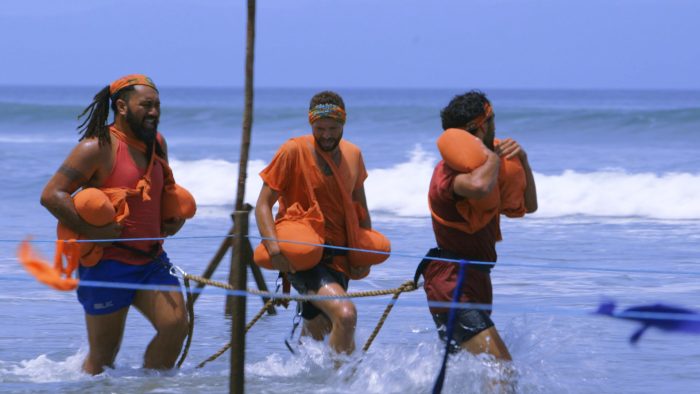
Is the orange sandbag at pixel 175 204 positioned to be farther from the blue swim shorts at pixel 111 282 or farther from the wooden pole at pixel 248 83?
the wooden pole at pixel 248 83

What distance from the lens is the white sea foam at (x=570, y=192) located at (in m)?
16.6

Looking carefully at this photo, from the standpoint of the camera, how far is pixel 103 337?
5.64 m

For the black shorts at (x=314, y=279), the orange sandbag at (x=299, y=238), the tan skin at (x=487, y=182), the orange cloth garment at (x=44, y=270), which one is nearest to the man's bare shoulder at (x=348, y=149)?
the orange sandbag at (x=299, y=238)

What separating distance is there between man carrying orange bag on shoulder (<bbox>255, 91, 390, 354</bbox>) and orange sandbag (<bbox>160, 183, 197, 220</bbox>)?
0.39 m

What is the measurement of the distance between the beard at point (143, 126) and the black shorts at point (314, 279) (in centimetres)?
105

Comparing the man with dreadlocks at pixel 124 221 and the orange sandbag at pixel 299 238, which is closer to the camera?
the man with dreadlocks at pixel 124 221

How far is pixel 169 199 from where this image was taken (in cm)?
587

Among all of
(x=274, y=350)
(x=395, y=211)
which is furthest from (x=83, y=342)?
(x=395, y=211)

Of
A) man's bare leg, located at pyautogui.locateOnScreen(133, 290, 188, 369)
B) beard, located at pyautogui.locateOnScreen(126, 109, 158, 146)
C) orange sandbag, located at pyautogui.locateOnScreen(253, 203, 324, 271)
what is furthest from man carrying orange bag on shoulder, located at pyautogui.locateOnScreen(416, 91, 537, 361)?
beard, located at pyautogui.locateOnScreen(126, 109, 158, 146)

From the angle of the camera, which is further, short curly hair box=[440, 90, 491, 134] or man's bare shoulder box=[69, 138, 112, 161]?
man's bare shoulder box=[69, 138, 112, 161]

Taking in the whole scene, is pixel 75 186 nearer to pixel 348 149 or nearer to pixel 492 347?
pixel 348 149

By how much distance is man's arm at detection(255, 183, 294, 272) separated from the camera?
572cm

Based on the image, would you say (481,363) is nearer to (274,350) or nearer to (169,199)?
(169,199)

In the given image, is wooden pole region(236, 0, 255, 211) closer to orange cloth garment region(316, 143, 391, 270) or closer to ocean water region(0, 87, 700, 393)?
orange cloth garment region(316, 143, 391, 270)
